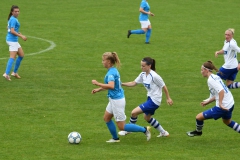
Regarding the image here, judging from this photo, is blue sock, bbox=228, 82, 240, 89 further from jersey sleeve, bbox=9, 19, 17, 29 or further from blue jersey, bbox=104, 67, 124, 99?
jersey sleeve, bbox=9, 19, 17, 29

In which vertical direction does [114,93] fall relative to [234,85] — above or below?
above

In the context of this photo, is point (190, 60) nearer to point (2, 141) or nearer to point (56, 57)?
point (56, 57)

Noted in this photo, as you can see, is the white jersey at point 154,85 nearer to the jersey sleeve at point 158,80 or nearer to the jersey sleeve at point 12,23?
the jersey sleeve at point 158,80

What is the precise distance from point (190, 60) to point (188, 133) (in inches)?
389

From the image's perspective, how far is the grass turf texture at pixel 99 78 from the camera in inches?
495

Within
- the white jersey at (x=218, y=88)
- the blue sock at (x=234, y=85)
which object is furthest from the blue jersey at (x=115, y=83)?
the blue sock at (x=234, y=85)

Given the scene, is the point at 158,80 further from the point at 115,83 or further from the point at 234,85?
the point at 234,85

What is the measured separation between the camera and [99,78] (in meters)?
19.9

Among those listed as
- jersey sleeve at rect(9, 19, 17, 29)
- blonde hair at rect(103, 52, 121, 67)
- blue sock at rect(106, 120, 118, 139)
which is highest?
blonde hair at rect(103, 52, 121, 67)

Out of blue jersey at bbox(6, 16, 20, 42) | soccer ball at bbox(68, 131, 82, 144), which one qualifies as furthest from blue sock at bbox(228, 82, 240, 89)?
blue jersey at bbox(6, 16, 20, 42)

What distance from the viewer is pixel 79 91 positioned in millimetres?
18266

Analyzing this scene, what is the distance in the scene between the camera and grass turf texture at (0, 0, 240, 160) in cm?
1258

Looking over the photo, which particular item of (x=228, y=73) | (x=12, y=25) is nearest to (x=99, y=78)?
(x=12, y=25)

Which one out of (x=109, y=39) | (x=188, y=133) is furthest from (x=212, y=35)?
(x=188, y=133)
